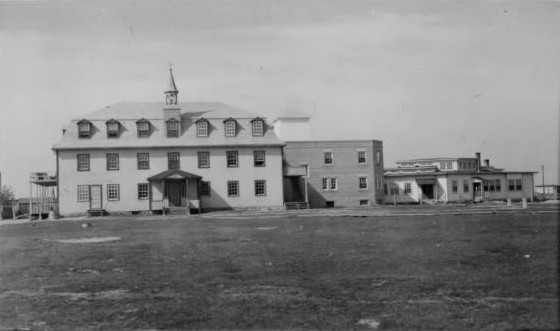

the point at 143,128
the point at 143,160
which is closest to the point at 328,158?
the point at 143,128

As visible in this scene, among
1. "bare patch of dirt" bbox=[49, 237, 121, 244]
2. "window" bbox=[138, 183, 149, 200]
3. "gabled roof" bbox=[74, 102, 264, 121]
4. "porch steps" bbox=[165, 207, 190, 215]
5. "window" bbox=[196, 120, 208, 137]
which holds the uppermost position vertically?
"gabled roof" bbox=[74, 102, 264, 121]

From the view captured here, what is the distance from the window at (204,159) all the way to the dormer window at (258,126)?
435 centimetres

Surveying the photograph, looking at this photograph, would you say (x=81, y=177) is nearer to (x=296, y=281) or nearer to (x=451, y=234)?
(x=451, y=234)

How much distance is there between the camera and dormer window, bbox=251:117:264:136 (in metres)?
47.2

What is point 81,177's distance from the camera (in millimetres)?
44125

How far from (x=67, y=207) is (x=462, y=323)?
40.3 metres

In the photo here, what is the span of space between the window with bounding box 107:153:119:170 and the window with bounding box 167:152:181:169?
390 centimetres

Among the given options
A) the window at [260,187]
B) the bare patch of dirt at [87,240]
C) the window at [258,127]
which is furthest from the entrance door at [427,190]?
the bare patch of dirt at [87,240]

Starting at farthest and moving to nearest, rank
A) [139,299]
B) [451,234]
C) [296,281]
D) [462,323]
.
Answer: [451,234], [296,281], [139,299], [462,323]

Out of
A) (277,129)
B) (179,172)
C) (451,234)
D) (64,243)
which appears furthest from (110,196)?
(451,234)

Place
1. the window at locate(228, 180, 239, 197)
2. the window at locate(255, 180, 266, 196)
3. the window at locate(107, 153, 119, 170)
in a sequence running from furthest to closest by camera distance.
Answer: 1. the window at locate(255, 180, 266, 196)
2. the window at locate(228, 180, 239, 197)
3. the window at locate(107, 153, 119, 170)

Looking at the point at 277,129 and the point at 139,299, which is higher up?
the point at 277,129

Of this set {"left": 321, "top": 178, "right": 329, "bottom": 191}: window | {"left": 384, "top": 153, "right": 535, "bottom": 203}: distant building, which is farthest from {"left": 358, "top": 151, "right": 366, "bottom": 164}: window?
{"left": 384, "top": 153, "right": 535, "bottom": 203}: distant building

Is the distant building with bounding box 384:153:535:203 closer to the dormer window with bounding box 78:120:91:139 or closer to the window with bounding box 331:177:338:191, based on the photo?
the window with bounding box 331:177:338:191
